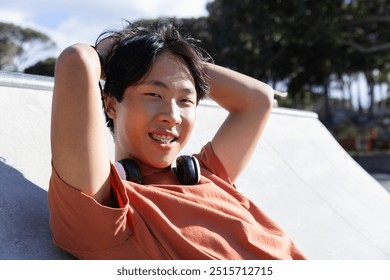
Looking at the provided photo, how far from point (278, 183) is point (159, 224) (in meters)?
1.47

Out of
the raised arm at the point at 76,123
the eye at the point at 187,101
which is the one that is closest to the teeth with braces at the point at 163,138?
the eye at the point at 187,101

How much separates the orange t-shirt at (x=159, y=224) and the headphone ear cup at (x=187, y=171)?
3cm

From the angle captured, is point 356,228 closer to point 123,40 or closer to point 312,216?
point 312,216

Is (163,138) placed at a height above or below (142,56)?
below

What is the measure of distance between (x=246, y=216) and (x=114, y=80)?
0.54 metres

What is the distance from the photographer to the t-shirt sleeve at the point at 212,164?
173 centimetres

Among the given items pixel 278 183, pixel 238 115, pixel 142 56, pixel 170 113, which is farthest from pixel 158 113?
pixel 278 183

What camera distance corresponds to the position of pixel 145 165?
5.15 feet

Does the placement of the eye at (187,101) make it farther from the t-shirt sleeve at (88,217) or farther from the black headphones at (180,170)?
the t-shirt sleeve at (88,217)

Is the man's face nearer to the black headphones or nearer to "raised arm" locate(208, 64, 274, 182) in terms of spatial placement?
the black headphones

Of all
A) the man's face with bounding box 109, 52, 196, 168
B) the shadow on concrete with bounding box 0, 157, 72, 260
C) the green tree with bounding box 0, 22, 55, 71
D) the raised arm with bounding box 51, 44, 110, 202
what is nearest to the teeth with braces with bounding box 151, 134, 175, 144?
the man's face with bounding box 109, 52, 196, 168

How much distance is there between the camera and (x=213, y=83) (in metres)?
1.90

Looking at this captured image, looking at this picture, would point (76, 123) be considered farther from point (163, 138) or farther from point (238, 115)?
point (238, 115)
